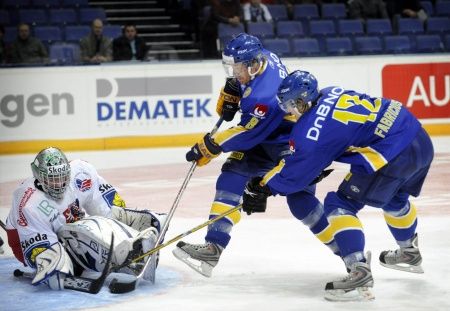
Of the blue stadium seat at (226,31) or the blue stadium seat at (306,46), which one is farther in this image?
the blue stadium seat at (306,46)

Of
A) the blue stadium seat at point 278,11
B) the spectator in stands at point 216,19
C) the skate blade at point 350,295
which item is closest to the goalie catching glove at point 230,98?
the skate blade at point 350,295

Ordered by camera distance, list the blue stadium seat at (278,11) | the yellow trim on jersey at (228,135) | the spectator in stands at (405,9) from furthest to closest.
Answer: the spectator in stands at (405,9) → the blue stadium seat at (278,11) → the yellow trim on jersey at (228,135)

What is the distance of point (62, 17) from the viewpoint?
445 inches

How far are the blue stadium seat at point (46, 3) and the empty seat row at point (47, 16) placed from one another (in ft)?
0.38

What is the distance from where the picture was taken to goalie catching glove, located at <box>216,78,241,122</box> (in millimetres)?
5715

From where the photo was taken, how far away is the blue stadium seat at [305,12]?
472 inches

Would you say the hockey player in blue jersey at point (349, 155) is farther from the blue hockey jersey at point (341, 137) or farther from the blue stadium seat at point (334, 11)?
the blue stadium seat at point (334, 11)

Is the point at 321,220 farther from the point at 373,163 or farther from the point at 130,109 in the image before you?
the point at 130,109

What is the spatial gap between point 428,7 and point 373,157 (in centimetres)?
816

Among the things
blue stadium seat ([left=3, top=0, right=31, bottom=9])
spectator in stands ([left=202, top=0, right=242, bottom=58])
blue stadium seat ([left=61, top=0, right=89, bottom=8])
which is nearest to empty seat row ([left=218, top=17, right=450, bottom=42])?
spectator in stands ([left=202, top=0, right=242, bottom=58])

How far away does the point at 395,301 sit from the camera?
4.81 m

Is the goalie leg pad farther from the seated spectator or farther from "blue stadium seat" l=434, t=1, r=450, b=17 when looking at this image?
"blue stadium seat" l=434, t=1, r=450, b=17

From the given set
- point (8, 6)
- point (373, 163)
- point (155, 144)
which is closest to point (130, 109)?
point (155, 144)

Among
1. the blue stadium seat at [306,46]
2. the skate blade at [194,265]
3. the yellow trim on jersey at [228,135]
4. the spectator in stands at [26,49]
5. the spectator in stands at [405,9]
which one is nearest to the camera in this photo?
the skate blade at [194,265]
